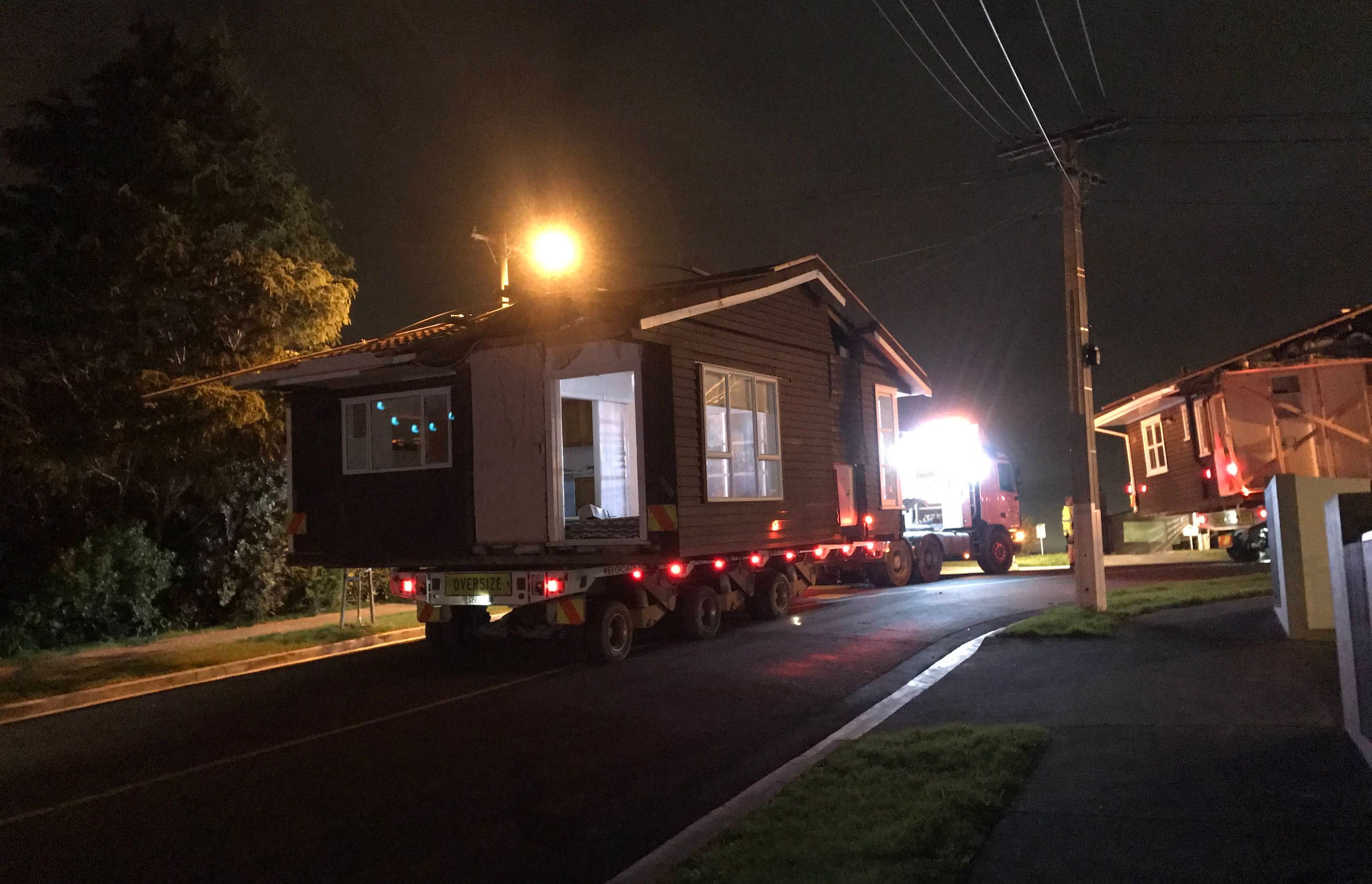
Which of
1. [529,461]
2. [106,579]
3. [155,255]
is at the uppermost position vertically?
[155,255]

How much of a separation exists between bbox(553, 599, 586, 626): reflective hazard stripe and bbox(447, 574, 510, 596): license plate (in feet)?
1.96

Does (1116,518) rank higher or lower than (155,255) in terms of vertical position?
lower

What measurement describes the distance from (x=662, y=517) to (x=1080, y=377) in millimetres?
6196

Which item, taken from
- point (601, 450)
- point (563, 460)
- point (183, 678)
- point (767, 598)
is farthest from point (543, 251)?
point (183, 678)

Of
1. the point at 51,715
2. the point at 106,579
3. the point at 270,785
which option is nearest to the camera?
the point at 270,785

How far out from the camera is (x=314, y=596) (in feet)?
60.4

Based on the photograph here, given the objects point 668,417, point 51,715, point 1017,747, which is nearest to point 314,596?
point 51,715

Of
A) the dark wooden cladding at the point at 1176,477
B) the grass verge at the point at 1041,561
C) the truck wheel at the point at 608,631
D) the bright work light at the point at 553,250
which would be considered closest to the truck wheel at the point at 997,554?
the grass verge at the point at 1041,561

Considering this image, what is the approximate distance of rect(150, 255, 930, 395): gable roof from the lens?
38.6 ft

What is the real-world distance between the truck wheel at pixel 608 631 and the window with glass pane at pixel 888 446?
7619 millimetres

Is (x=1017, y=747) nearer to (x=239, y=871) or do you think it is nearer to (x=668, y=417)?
(x=239, y=871)

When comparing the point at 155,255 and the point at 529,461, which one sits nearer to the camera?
the point at 529,461

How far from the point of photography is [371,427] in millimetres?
13562

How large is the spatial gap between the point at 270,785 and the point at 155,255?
11.7 metres
